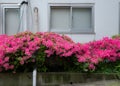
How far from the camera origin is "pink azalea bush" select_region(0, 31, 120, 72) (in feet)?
21.9

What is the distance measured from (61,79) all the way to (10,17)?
430cm

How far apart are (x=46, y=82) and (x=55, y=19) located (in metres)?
3.94

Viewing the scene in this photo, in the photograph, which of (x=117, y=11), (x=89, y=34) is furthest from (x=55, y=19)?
(x=117, y=11)

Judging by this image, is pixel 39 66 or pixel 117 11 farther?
pixel 117 11

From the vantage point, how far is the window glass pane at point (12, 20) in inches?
406

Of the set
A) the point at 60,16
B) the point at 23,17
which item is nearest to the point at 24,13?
the point at 23,17

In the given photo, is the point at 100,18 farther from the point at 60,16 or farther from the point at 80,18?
the point at 60,16

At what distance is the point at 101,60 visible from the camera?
6.94 metres

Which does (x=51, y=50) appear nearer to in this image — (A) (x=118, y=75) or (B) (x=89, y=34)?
(A) (x=118, y=75)

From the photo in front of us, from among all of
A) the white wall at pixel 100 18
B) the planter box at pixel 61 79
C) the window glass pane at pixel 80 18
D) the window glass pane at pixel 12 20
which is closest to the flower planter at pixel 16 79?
the planter box at pixel 61 79

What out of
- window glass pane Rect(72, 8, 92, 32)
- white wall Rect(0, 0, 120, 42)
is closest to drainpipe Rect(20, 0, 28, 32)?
white wall Rect(0, 0, 120, 42)

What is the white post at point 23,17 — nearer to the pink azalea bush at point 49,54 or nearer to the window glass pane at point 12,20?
the window glass pane at point 12,20

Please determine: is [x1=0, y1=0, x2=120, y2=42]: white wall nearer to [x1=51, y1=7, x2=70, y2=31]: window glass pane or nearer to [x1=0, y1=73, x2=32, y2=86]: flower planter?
[x1=51, y1=7, x2=70, y2=31]: window glass pane

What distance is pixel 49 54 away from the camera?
21.9 feet
